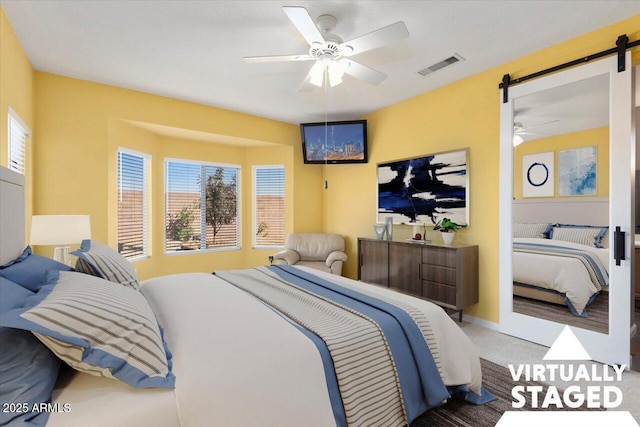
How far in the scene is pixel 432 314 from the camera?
1851 millimetres


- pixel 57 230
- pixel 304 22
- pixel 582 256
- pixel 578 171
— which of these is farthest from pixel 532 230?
pixel 57 230

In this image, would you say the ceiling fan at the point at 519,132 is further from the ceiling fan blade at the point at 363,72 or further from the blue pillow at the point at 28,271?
the blue pillow at the point at 28,271

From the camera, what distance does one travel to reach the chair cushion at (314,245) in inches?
194

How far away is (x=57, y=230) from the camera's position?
8.85 feet

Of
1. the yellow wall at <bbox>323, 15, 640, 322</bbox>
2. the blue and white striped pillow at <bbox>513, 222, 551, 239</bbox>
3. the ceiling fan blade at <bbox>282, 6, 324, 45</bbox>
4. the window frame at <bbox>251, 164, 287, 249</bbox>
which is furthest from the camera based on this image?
the window frame at <bbox>251, 164, 287, 249</bbox>

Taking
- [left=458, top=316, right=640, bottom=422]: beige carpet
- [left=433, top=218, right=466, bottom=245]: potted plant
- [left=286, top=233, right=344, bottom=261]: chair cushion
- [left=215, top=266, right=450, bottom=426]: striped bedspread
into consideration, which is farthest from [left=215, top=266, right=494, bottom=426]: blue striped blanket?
[left=286, top=233, right=344, bottom=261]: chair cushion

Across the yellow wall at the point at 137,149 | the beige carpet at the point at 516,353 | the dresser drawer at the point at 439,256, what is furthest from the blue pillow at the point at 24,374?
the dresser drawer at the point at 439,256

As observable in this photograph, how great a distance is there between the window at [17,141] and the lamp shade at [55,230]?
1.80ft

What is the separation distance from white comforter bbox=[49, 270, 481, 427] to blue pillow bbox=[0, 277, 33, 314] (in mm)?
360

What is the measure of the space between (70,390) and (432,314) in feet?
5.77

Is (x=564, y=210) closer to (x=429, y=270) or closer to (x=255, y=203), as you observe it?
(x=429, y=270)

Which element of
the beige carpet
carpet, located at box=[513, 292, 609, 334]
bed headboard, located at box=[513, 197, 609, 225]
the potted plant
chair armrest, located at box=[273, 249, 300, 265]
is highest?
bed headboard, located at box=[513, 197, 609, 225]

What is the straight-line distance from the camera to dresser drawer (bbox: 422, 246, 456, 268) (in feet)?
10.7

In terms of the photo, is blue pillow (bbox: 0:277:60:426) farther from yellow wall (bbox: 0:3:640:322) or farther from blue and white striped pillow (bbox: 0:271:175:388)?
yellow wall (bbox: 0:3:640:322)
